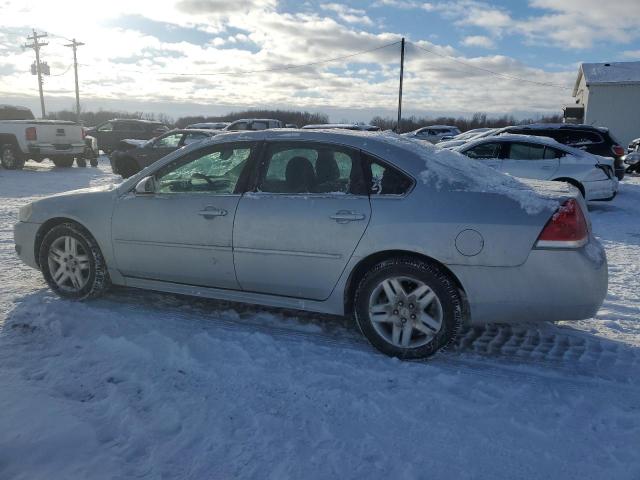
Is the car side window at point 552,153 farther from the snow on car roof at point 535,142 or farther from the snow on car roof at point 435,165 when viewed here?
the snow on car roof at point 435,165

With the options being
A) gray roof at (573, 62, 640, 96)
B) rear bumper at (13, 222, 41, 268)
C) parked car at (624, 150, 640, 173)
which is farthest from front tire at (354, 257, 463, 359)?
gray roof at (573, 62, 640, 96)

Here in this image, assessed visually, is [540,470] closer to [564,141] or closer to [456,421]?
[456,421]

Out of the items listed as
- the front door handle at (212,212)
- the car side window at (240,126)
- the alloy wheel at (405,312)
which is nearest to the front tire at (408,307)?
the alloy wheel at (405,312)

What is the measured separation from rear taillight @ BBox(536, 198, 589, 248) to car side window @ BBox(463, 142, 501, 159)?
729 cm

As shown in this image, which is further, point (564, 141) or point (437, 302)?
point (564, 141)

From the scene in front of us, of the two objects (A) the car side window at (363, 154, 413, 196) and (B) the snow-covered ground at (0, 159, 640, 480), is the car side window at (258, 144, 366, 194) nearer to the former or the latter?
(A) the car side window at (363, 154, 413, 196)

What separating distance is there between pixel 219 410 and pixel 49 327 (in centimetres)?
184

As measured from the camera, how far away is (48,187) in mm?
12898

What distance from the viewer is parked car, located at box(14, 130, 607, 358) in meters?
3.31

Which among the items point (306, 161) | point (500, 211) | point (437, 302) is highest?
point (306, 161)

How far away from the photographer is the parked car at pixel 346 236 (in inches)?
130

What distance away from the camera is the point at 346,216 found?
3584mm

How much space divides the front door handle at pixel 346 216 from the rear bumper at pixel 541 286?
72 cm

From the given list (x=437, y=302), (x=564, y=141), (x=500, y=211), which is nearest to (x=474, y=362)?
(x=437, y=302)
